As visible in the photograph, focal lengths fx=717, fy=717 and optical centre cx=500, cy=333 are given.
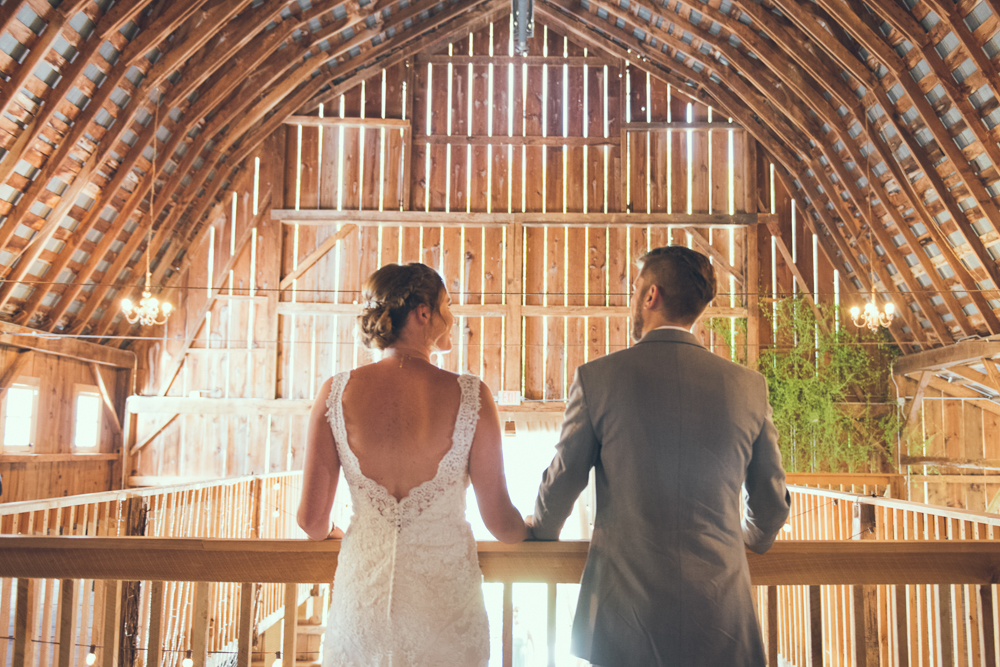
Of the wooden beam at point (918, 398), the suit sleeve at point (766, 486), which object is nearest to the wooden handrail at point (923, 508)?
the suit sleeve at point (766, 486)

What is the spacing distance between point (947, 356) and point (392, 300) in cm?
962

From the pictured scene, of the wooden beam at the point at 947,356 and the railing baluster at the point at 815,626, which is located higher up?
the wooden beam at the point at 947,356

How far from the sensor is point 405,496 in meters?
1.60

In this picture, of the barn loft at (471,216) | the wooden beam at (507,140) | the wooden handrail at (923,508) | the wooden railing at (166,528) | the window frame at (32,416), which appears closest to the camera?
the wooden handrail at (923,508)

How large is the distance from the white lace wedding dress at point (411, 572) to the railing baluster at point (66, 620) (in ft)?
2.25

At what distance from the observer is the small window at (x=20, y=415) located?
8.48m

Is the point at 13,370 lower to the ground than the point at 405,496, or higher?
higher

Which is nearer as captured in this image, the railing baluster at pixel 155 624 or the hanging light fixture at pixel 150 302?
the railing baluster at pixel 155 624

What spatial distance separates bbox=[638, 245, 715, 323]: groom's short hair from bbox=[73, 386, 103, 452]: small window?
10195mm

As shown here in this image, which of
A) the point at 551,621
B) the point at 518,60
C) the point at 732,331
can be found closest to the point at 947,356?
the point at 732,331

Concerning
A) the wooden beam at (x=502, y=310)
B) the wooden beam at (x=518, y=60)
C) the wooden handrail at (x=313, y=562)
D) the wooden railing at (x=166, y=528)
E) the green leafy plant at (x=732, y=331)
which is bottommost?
the wooden railing at (x=166, y=528)

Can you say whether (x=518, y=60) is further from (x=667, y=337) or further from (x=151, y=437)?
(x=667, y=337)

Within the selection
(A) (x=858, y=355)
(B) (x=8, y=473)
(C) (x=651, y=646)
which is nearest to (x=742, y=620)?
(C) (x=651, y=646)

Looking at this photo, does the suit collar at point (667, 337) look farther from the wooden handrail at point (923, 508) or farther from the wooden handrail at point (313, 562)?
the wooden handrail at point (923, 508)
